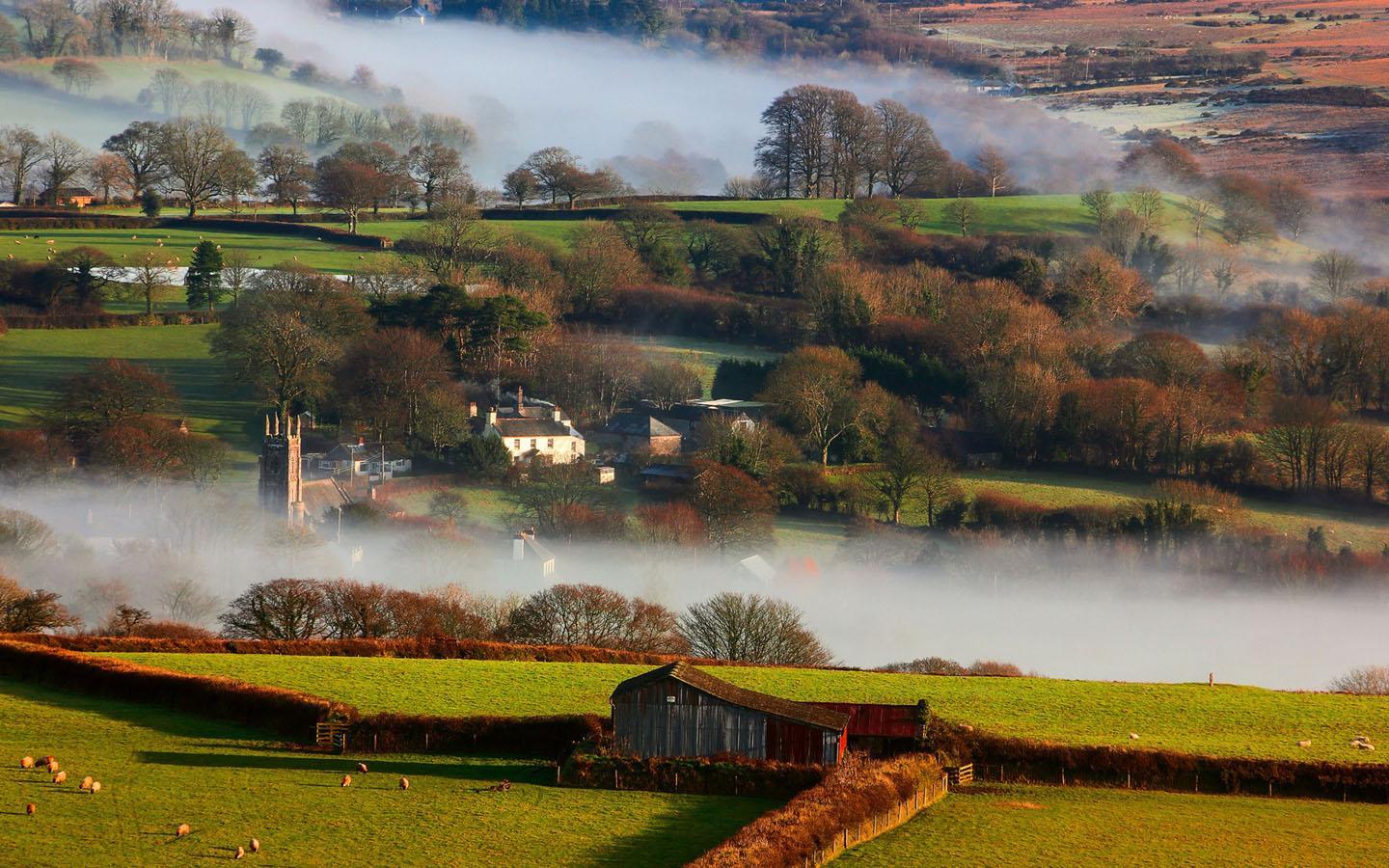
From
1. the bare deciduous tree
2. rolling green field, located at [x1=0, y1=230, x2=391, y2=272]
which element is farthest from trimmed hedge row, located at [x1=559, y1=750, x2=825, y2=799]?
rolling green field, located at [x1=0, y1=230, x2=391, y2=272]

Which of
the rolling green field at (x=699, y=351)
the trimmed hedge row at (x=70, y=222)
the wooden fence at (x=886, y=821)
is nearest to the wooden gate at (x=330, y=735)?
the wooden fence at (x=886, y=821)

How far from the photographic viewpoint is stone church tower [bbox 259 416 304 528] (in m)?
59.2

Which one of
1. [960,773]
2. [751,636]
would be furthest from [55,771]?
[751,636]

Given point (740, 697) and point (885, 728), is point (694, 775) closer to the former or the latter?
point (740, 697)

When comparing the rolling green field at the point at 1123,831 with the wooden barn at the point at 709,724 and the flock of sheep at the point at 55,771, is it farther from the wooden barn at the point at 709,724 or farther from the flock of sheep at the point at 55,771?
the flock of sheep at the point at 55,771

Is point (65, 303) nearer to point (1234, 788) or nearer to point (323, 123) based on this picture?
point (323, 123)

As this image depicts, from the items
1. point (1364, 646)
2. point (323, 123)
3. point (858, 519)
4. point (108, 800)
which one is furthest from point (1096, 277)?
point (108, 800)

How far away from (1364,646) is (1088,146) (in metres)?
65.3

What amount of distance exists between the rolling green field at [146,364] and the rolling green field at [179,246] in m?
6.87

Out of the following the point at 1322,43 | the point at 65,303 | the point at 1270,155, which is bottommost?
the point at 65,303

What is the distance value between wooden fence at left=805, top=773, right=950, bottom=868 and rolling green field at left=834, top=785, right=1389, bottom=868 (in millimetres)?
123

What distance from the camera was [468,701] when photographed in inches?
1249

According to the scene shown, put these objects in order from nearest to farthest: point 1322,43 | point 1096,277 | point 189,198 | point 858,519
Answer: 1. point 858,519
2. point 1096,277
3. point 189,198
4. point 1322,43

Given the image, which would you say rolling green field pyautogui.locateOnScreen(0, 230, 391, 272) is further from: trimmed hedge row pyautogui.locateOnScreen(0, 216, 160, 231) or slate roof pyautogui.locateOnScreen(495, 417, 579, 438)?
slate roof pyautogui.locateOnScreen(495, 417, 579, 438)
